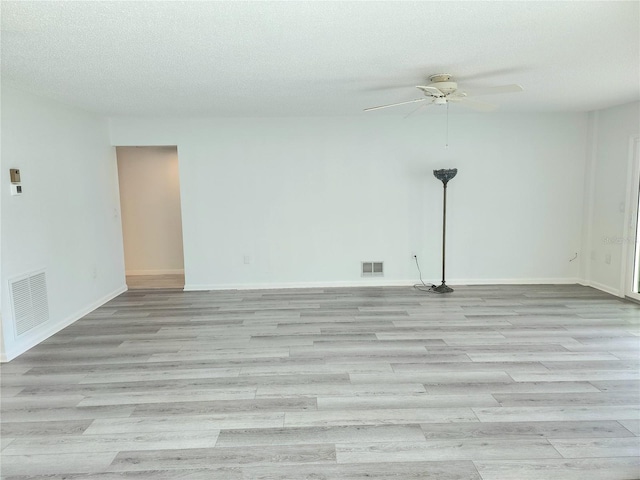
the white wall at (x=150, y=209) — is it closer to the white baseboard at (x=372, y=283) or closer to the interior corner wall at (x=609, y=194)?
the white baseboard at (x=372, y=283)

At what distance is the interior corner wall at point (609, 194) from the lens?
4.96 meters

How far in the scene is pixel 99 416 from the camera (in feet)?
8.34

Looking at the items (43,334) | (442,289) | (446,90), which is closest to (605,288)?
(442,289)

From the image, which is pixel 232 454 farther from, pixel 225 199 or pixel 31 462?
pixel 225 199

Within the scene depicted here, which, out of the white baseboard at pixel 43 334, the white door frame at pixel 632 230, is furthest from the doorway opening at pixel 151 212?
the white door frame at pixel 632 230

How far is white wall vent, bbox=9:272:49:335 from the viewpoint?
3547mm

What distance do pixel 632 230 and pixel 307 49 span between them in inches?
184

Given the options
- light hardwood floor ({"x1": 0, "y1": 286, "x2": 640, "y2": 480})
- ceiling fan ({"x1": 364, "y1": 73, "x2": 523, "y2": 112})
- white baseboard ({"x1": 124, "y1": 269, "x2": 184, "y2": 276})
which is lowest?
light hardwood floor ({"x1": 0, "y1": 286, "x2": 640, "y2": 480})

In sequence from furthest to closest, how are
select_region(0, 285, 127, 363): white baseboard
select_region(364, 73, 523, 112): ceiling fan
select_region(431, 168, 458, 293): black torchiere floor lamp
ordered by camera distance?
select_region(431, 168, 458, 293): black torchiere floor lamp < select_region(0, 285, 127, 363): white baseboard < select_region(364, 73, 523, 112): ceiling fan

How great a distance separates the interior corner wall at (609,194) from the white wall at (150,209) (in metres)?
6.30

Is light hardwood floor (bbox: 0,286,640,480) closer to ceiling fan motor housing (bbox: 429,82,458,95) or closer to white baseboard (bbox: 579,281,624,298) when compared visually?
white baseboard (bbox: 579,281,624,298)

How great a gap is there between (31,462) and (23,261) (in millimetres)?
2157

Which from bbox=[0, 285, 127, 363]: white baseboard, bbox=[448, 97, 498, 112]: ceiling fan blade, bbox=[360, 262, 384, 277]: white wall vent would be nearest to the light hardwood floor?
bbox=[0, 285, 127, 363]: white baseboard

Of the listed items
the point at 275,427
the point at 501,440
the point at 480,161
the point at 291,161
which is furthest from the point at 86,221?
the point at 480,161
